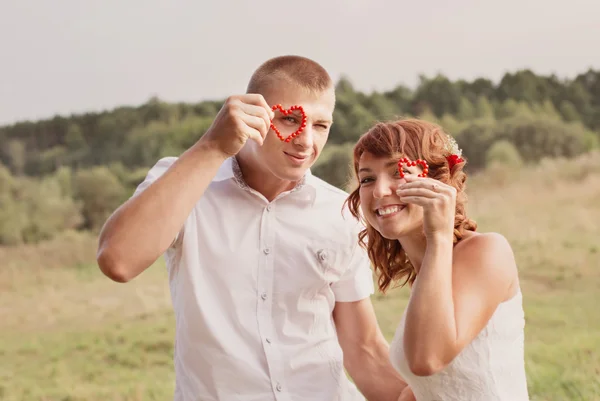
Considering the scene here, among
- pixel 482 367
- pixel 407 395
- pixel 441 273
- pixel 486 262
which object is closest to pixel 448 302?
pixel 441 273

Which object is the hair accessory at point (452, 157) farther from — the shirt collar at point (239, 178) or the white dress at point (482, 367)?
the shirt collar at point (239, 178)

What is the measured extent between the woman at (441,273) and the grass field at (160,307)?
120 inches

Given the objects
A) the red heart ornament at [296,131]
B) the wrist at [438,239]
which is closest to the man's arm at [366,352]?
the red heart ornament at [296,131]

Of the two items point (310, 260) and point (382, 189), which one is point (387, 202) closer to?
point (382, 189)

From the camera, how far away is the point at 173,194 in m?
1.67

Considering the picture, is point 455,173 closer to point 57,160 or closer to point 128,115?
point 57,160

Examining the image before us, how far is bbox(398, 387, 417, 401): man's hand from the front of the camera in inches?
82.4

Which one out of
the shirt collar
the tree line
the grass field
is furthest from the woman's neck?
the tree line

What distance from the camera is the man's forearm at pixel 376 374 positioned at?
2273mm

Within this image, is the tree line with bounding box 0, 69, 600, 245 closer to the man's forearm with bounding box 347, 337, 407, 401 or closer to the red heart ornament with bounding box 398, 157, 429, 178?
the man's forearm with bounding box 347, 337, 407, 401

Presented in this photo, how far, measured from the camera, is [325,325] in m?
2.24

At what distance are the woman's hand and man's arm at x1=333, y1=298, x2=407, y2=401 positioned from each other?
2.62 ft

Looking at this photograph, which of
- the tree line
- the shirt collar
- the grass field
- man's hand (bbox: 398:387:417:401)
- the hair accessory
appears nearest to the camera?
the hair accessory

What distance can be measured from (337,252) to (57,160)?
30.2ft
